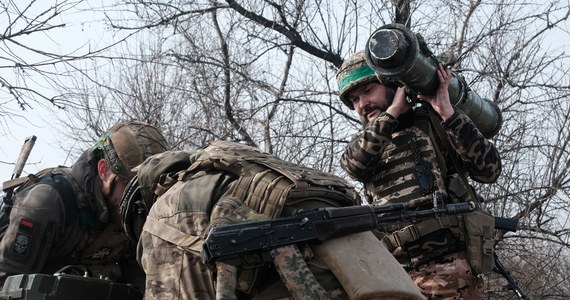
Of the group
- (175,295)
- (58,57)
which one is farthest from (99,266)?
(175,295)

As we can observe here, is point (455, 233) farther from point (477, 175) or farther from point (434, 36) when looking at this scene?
point (434, 36)

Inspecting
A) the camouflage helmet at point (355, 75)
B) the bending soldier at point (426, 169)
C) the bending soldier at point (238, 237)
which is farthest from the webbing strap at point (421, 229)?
the bending soldier at point (238, 237)

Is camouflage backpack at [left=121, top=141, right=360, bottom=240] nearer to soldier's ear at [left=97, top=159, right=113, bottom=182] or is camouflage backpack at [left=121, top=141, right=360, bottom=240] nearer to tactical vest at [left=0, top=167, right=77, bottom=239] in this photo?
tactical vest at [left=0, top=167, right=77, bottom=239]

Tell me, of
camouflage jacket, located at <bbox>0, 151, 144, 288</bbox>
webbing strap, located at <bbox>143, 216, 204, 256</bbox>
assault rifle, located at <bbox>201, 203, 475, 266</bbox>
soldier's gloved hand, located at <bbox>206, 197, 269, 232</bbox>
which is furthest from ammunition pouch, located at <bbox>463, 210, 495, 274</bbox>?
camouflage jacket, located at <bbox>0, 151, 144, 288</bbox>

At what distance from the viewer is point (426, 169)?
389 cm

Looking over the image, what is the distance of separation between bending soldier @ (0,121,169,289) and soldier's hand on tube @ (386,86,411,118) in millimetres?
1440

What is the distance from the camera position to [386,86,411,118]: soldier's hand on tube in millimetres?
3945

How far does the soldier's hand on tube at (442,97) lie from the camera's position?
3896mm

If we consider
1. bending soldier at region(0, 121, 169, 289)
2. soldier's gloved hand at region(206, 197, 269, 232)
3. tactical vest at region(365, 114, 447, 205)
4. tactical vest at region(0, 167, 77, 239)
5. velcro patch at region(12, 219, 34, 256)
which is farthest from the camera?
tactical vest at region(0, 167, 77, 239)

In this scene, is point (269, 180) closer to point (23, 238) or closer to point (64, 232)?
point (23, 238)

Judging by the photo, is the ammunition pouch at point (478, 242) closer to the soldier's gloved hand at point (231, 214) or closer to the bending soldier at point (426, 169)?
the bending soldier at point (426, 169)

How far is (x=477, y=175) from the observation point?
13.3 ft

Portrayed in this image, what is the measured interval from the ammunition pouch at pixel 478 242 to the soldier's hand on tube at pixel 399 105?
1.97ft

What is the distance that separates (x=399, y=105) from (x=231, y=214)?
1514mm
